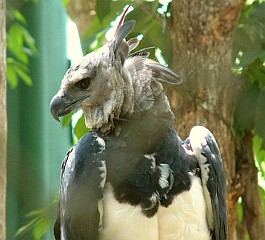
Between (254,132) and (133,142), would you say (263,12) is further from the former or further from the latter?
(133,142)

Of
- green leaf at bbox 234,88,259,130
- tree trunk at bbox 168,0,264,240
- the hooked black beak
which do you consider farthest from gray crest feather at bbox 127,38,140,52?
green leaf at bbox 234,88,259,130

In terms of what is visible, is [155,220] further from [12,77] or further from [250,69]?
[12,77]

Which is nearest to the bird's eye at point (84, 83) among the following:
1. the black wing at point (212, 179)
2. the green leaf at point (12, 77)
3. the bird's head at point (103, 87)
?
the bird's head at point (103, 87)

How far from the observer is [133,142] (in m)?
2.26

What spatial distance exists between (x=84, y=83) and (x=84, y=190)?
33 centimetres

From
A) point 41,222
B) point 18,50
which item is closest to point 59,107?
point 41,222

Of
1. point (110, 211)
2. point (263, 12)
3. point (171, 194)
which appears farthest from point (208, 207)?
point (263, 12)

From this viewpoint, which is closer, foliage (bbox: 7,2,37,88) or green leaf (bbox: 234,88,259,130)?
green leaf (bbox: 234,88,259,130)

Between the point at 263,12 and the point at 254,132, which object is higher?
the point at 263,12

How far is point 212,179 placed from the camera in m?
2.28

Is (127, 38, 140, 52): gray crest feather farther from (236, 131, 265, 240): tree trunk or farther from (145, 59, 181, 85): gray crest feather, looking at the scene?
(236, 131, 265, 240): tree trunk

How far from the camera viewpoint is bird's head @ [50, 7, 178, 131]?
2254mm

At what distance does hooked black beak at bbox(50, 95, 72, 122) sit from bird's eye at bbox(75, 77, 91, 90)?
2.6 inches

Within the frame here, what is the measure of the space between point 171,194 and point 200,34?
63 cm
